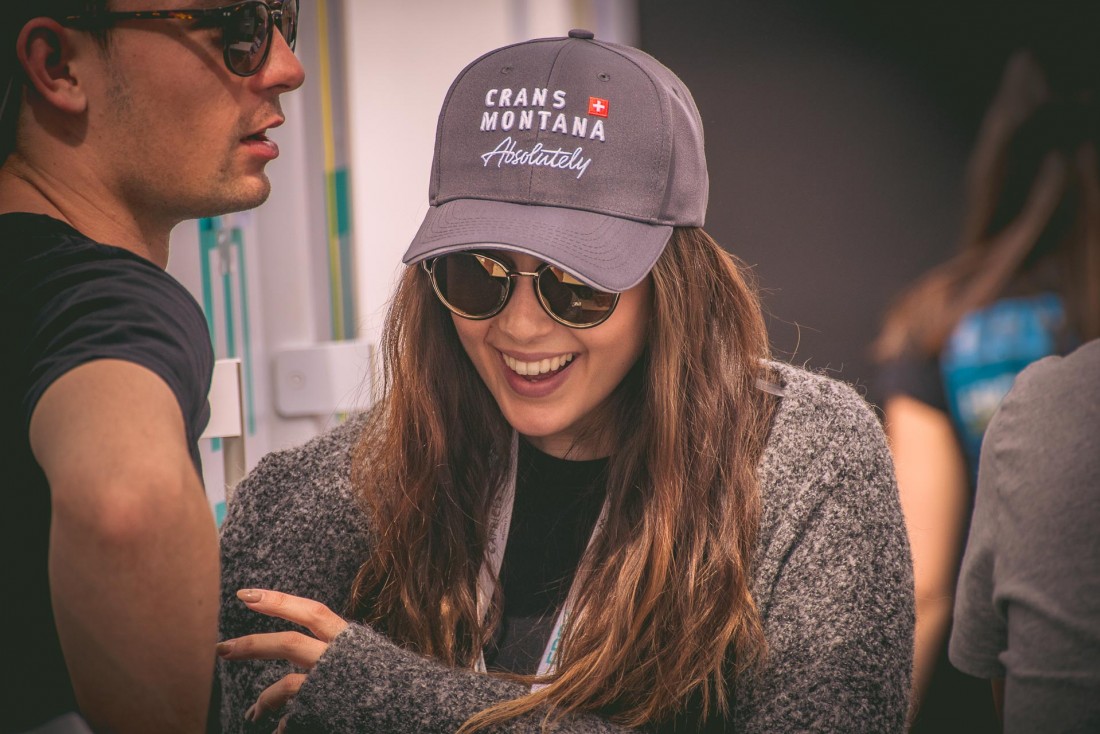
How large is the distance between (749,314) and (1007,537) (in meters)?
0.54

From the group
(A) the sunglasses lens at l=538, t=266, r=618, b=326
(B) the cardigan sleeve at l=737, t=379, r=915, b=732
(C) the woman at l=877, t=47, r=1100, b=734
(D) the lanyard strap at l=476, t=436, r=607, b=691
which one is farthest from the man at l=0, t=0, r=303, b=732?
A: (C) the woman at l=877, t=47, r=1100, b=734

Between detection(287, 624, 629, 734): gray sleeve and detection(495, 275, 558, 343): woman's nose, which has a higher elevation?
detection(495, 275, 558, 343): woman's nose

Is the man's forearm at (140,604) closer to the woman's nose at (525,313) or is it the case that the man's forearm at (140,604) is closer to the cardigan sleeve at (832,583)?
the woman's nose at (525,313)

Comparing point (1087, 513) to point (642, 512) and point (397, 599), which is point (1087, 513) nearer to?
point (642, 512)

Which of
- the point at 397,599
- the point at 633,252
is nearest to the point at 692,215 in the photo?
the point at 633,252

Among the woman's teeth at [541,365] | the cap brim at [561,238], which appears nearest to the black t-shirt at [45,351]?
the cap brim at [561,238]

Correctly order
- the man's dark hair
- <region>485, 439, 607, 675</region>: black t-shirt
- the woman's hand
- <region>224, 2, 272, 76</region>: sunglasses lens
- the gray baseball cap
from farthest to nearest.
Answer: <region>485, 439, 607, 675</region>: black t-shirt, the gray baseball cap, the woman's hand, <region>224, 2, 272, 76</region>: sunglasses lens, the man's dark hair

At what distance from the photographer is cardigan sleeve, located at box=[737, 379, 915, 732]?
1.16 m

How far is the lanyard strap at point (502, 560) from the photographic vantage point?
1276 millimetres

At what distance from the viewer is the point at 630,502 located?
1.34 metres

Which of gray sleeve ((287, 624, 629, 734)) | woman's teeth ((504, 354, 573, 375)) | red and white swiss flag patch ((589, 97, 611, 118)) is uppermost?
red and white swiss flag patch ((589, 97, 611, 118))

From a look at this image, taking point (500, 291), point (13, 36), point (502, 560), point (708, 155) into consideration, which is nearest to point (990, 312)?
point (500, 291)

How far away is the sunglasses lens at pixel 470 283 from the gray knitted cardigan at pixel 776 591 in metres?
0.34

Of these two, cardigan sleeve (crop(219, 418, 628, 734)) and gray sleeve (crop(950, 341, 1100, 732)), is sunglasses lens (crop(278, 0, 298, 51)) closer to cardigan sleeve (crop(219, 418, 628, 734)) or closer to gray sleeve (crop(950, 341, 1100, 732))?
cardigan sleeve (crop(219, 418, 628, 734))
